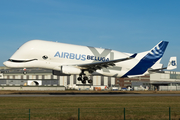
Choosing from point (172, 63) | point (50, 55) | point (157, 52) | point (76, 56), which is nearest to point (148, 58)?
point (157, 52)

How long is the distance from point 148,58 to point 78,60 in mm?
18635

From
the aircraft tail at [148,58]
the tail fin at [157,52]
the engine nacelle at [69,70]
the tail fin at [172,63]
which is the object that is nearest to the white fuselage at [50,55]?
the engine nacelle at [69,70]

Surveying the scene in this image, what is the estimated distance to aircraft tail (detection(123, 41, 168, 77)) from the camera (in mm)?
58281

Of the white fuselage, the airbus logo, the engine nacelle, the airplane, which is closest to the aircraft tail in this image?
the airplane

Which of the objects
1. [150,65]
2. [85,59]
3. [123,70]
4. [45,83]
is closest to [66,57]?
[85,59]

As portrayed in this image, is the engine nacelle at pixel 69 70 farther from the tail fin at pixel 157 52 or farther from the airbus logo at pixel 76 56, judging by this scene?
the tail fin at pixel 157 52

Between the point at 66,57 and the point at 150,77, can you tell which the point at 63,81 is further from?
the point at 66,57

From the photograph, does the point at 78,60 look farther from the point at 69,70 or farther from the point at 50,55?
the point at 50,55

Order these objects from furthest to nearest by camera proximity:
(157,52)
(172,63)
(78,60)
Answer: (157,52) → (172,63) → (78,60)

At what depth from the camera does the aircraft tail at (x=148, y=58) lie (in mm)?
58281

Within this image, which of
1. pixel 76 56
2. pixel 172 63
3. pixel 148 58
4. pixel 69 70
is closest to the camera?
pixel 69 70

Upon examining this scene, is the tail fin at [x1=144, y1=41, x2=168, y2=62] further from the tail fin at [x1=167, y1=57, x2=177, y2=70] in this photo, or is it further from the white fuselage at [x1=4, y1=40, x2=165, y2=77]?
the white fuselage at [x1=4, y1=40, x2=165, y2=77]

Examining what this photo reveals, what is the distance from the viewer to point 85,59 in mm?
51594

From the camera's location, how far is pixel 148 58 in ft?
197
